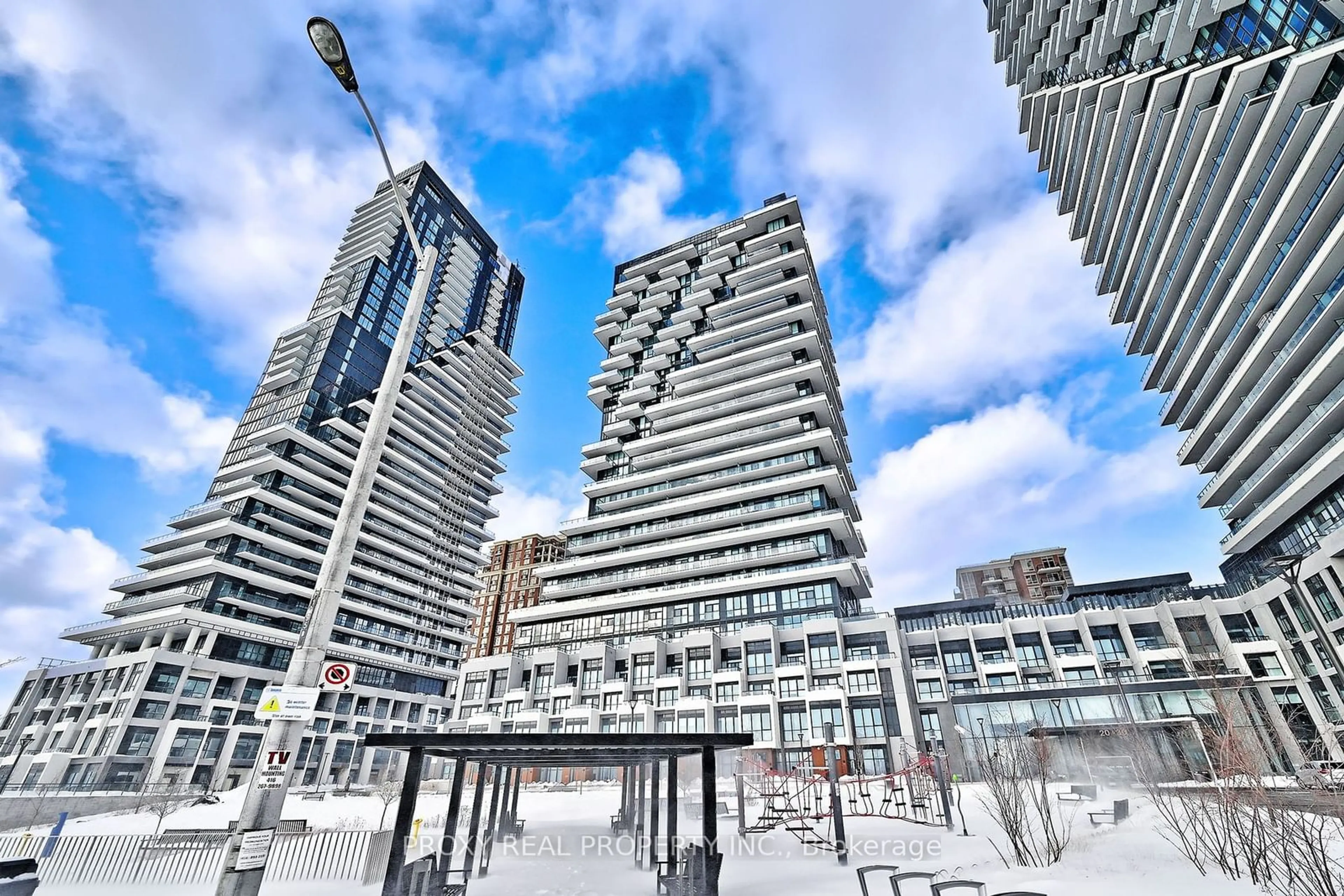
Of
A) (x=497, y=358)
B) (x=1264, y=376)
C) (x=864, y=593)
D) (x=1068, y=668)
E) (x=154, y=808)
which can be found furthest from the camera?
(x=497, y=358)

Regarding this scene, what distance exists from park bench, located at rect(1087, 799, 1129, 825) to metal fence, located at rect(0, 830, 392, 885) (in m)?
21.5

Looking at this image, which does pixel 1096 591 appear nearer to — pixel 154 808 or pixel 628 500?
pixel 628 500

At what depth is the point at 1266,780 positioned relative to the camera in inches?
1140

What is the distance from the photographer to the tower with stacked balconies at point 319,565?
63.9 meters

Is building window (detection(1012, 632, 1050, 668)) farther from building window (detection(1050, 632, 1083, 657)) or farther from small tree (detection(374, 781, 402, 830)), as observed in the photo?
small tree (detection(374, 781, 402, 830))

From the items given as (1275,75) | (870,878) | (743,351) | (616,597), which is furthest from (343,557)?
(743,351)

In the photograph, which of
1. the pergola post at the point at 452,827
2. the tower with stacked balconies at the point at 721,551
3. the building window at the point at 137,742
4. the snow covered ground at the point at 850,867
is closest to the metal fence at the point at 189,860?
the snow covered ground at the point at 850,867

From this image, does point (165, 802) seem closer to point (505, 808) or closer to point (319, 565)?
point (505, 808)

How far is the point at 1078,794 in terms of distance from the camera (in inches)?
1087

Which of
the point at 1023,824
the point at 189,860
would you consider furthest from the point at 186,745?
the point at 1023,824

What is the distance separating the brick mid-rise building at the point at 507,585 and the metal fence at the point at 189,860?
102 m

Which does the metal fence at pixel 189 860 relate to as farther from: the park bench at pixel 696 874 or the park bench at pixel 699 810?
the park bench at pixel 699 810

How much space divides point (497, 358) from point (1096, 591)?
104 m

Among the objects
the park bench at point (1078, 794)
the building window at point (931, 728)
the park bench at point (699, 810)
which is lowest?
the park bench at point (699, 810)
